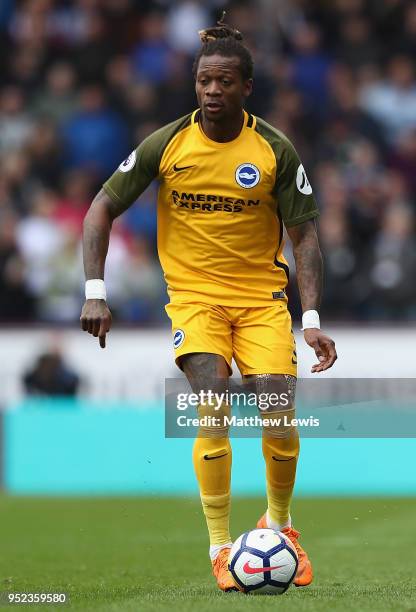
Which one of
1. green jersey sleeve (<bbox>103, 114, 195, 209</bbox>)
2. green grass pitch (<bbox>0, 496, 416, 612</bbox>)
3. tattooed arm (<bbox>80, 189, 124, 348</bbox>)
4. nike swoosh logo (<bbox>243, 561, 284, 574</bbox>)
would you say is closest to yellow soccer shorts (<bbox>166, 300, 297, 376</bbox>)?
tattooed arm (<bbox>80, 189, 124, 348</bbox>)

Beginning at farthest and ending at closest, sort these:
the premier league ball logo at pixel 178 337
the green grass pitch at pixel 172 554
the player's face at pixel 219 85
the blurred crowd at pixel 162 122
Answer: the blurred crowd at pixel 162 122, the premier league ball logo at pixel 178 337, the player's face at pixel 219 85, the green grass pitch at pixel 172 554

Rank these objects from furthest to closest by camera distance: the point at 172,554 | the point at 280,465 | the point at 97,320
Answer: the point at 172,554
the point at 280,465
the point at 97,320

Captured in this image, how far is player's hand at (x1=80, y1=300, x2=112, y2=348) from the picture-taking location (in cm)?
673

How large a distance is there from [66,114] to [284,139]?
10.4 metres

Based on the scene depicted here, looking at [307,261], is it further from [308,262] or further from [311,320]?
[311,320]

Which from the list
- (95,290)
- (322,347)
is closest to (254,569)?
(322,347)

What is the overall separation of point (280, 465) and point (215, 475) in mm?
366

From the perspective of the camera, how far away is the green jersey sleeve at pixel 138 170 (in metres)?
7.05

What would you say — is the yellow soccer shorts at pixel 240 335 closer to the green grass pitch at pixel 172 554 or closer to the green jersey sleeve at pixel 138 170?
the green jersey sleeve at pixel 138 170

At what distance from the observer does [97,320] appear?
6.73 metres

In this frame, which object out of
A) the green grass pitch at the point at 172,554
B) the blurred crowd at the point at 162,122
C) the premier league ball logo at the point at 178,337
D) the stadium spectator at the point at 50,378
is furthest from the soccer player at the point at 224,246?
the stadium spectator at the point at 50,378

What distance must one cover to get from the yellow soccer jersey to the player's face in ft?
0.68

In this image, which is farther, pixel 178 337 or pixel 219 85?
pixel 178 337

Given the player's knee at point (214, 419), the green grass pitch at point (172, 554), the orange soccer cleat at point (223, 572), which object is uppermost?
the player's knee at point (214, 419)
